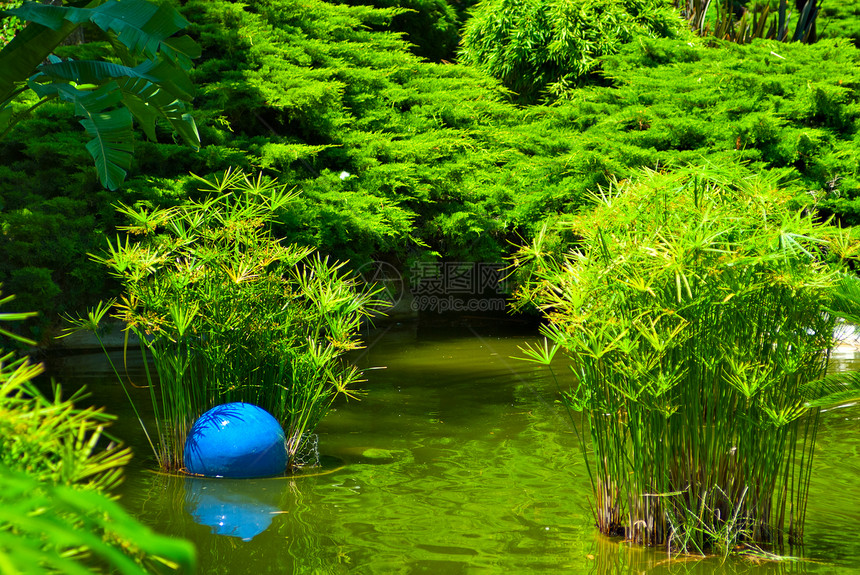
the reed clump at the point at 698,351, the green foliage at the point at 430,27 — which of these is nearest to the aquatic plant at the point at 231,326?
the reed clump at the point at 698,351

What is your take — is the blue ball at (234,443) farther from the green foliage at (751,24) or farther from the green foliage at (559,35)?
the green foliage at (751,24)

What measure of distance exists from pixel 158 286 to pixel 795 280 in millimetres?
3858

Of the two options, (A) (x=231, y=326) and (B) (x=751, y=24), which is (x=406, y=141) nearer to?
(A) (x=231, y=326)

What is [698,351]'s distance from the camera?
381 cm

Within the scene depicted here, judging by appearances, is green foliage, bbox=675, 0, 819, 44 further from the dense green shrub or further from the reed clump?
the reed clump

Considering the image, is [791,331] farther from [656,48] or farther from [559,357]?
[656,48]

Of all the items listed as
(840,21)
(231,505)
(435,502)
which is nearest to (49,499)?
(231,505)

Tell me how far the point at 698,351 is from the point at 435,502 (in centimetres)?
195

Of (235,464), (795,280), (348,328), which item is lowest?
(235,464)

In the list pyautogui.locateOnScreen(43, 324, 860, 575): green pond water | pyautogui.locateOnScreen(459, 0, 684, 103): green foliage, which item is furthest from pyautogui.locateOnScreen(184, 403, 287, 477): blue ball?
pyautogui.locateOnScreen(459, 0, 684, 103): green foliage

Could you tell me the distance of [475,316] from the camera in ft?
44.8

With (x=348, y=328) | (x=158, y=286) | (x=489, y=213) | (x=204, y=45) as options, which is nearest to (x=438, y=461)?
(x=348, y=328)

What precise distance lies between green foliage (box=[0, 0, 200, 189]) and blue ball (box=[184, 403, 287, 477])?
97.5 inches

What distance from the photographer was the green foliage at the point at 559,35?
14.7 meters
